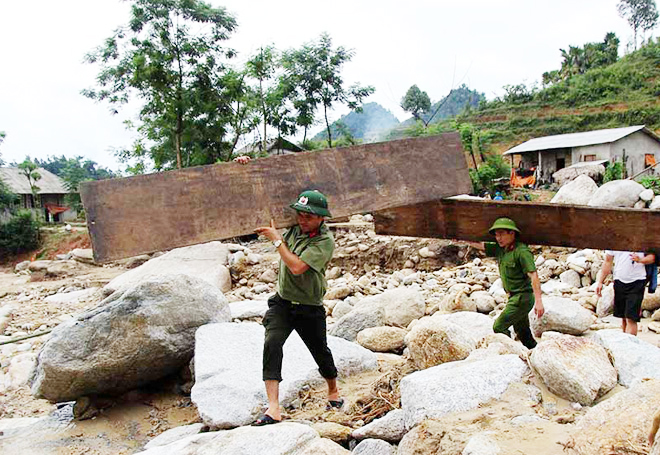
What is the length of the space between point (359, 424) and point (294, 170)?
1.75 meters

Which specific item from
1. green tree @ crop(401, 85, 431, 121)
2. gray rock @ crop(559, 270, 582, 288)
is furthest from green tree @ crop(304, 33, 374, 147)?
green tree @ crop(401, 85, 431, 121)

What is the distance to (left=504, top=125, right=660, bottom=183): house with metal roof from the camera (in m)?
25.6

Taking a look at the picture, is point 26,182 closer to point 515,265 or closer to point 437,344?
point 515,265

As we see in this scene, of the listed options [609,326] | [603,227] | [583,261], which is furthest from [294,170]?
[583,261]

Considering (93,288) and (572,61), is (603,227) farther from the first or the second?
(572,61)

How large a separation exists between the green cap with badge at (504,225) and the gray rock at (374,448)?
1.34m

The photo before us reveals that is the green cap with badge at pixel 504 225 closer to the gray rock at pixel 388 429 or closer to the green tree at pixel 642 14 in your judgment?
the gray rock at pixel 388 429

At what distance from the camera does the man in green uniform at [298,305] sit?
3.42 metres

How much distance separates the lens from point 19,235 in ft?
90.2

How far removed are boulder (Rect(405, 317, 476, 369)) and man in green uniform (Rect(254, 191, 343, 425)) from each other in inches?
25.2

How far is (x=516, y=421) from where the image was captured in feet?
8.48

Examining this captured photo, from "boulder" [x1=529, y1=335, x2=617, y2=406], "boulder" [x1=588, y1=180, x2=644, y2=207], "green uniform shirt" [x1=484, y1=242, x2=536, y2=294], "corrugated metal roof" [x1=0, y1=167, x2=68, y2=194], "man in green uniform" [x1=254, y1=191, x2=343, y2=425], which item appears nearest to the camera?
"boulder" [x1=529, y1=335, x2=617, y2=406]

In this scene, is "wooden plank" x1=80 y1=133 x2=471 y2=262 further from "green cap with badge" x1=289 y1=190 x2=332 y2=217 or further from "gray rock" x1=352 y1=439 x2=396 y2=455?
"gray rock" x1=352 y1=439 x2=396 y2=455

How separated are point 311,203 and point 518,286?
2701 mm
